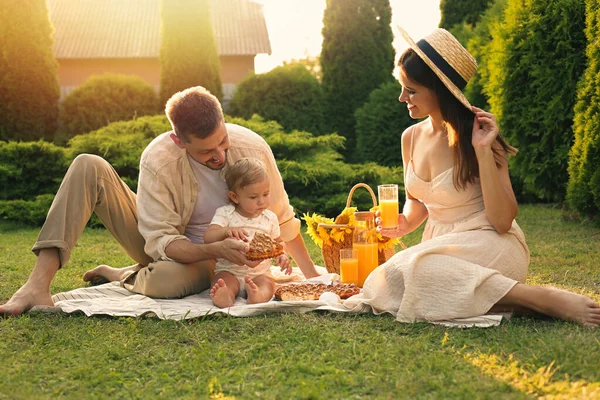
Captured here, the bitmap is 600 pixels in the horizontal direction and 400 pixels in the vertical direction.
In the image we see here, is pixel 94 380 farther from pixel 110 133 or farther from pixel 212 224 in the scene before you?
pixel 110 133

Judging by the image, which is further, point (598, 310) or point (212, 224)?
point (212, 224)

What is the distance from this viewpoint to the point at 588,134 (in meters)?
7.27

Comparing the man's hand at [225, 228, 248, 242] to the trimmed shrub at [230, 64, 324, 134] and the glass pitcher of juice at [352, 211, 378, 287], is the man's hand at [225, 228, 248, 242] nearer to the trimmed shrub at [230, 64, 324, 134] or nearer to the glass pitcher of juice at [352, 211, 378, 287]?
the glass pitcher of juice at [352, 211, 378, 287]

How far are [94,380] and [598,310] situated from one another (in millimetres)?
2274

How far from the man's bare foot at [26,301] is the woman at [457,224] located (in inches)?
69.4

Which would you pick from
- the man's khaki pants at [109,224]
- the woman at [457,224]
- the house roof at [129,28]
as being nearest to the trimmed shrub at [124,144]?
the man's khaki pants at [109,224]

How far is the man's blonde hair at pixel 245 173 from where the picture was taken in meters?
4.24

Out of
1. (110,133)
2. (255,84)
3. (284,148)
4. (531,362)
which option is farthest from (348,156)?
(531,362)

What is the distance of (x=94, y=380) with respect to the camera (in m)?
3.00

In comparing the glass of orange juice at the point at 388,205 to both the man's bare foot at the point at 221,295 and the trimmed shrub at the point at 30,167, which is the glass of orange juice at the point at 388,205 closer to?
the man's bare foot at the point at 221,295

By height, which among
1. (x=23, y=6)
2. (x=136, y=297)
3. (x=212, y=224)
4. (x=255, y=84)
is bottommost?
(x=136, y=297)

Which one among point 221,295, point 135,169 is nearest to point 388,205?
point 221,295

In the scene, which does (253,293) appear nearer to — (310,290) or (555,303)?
(310,290)

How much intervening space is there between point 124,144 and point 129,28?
46.2 feet
